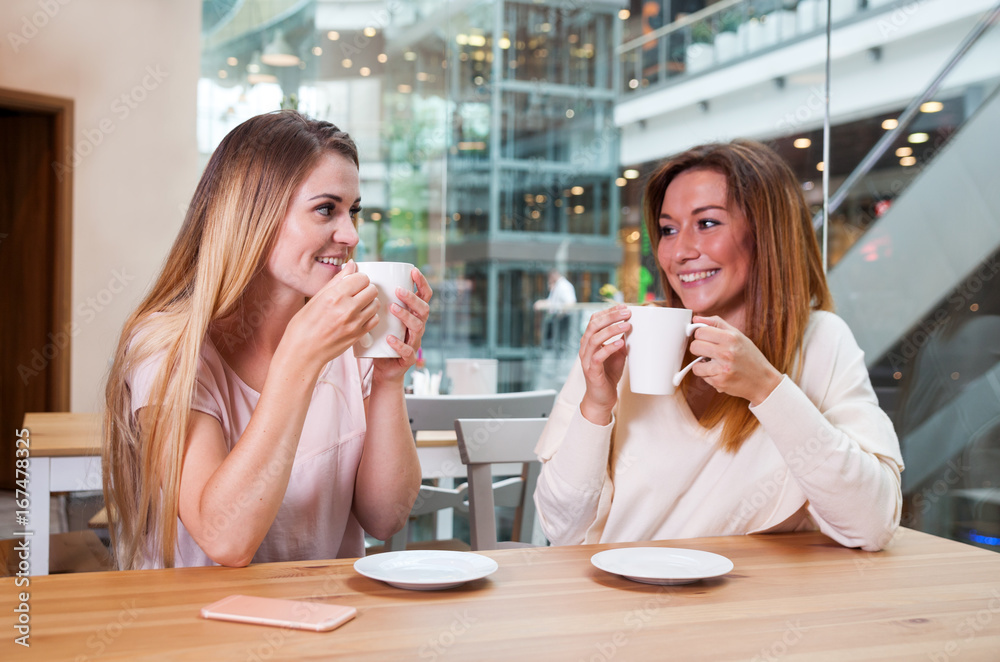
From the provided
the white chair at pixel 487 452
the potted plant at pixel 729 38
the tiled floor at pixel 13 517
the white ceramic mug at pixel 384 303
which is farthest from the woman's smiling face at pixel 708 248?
the potted plant at pixel 729 38

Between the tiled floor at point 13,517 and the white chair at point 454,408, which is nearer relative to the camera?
the white chair at point 454,408

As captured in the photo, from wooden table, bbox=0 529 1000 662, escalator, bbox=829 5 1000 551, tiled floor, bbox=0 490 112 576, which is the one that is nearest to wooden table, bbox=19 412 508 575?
tiled floor, bbox=0 490 112 576

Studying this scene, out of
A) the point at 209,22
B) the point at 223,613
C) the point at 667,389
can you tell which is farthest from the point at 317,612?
the point at 209,22

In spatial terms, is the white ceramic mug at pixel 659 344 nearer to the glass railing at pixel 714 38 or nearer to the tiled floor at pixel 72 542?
the tiled floor at pixel 72 542

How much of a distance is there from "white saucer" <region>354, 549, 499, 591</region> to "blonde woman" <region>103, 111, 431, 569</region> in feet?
0.56

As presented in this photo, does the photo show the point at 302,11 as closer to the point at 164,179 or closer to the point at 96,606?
the point at 164,179

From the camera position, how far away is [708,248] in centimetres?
147

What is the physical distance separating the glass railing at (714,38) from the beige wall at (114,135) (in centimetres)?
410

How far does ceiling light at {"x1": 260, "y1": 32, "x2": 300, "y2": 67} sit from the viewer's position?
5.34m

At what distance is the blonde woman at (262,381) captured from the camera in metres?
1.07

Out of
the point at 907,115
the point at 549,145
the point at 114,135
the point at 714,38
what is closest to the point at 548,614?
the point at 907,115

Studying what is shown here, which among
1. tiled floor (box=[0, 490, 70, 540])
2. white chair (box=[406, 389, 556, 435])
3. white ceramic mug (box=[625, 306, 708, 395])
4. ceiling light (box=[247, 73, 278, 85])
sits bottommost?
tiled floor (box=[0, 490, 70, 540])

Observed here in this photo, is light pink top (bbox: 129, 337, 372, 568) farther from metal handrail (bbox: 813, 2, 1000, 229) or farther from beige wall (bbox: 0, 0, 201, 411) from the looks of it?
beige wall (bbox: 0, 0, 201, 411)

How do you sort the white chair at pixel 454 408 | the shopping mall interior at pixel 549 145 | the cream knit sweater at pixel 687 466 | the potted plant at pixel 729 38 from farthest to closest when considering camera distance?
1. the potted plant at pixel 729 38
2. the shopping mall interior at pixel 549 145
3. the white chair at pixel 454 408
4. the cream knit sweater at pixel 687 466
